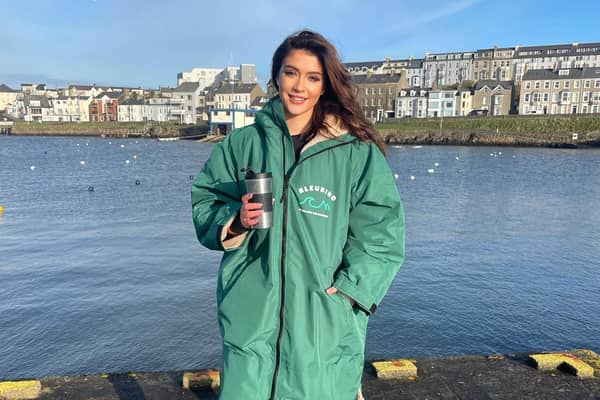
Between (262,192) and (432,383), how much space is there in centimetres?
346

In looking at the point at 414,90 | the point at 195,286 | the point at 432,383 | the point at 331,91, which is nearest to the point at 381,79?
the point at 414,90

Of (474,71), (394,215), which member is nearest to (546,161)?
(394,215)

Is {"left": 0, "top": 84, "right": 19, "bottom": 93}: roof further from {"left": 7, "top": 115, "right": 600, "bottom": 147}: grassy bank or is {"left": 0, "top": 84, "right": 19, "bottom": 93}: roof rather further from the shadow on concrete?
the shadow on concrete

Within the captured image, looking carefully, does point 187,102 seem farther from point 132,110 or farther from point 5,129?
point 5,129

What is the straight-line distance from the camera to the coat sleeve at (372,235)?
2.46 meters

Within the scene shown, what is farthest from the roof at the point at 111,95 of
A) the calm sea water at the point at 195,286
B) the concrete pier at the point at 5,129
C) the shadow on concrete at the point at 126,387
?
the shadow on concrete at the point at 126,387

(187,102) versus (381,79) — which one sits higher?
(381,79)

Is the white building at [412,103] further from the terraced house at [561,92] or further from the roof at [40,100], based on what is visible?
the roof at [40,100]

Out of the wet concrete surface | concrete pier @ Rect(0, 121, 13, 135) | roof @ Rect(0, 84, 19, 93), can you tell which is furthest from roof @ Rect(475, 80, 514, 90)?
roof @ Rect(0, 84, 19, 93)

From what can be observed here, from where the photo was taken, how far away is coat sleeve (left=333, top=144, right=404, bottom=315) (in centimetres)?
246

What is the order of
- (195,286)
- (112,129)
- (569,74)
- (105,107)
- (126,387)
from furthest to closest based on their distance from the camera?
1. (105,107)
2. (112,129)
3. (569,74)
4. (195,286)
5. (126,387)

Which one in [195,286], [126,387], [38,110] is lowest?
[195,286]

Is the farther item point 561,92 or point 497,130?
point 561,92

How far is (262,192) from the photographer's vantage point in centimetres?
229
